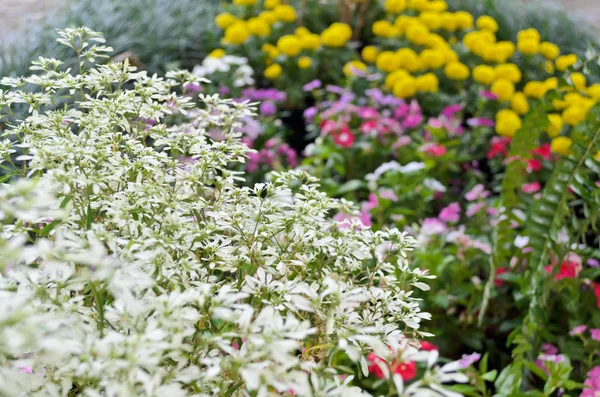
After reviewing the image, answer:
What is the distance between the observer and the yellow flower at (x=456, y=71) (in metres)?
2.81

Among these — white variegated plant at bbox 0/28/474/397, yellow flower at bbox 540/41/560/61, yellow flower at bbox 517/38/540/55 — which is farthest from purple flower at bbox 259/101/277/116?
white variegated plant at bbox 0/28/474/397

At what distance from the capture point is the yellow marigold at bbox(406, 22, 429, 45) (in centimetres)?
295

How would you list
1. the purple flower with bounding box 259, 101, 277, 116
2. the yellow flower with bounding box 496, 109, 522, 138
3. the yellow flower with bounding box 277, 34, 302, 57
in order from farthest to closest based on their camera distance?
the yellow flower with bounding box 277, 34, 302, 57 → the purple flower with bounding box 259, 101, 277, 116 → the yellow flower with bounding box 496, 109, 522, 138

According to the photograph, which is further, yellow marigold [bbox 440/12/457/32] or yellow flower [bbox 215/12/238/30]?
yellow marigold [bbox 440/12/457/32]

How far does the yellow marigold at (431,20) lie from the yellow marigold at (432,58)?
0.97ft

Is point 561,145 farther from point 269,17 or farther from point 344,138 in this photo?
point 269,17

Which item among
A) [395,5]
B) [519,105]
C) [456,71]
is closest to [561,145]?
[519,105]

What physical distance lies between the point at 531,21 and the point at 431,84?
1.40 meters

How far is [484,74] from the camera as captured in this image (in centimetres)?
275

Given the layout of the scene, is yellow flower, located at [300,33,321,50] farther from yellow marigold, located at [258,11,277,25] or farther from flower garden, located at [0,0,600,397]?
yellow marigold, located at [258,11,277,25]

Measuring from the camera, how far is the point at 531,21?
377cm

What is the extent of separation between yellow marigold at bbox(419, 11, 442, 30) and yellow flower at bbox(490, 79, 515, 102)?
1.67 feet

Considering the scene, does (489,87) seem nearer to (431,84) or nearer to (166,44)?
(431,84)

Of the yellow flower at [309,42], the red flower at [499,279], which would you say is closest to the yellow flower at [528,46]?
the yellow flower at [309,42]
